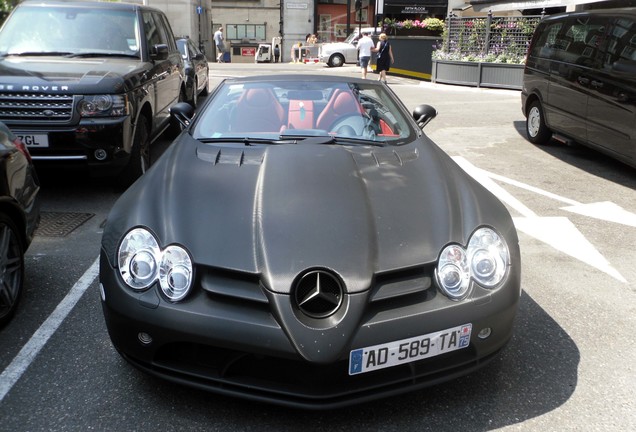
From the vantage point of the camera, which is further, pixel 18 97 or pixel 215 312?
pixel 18 97

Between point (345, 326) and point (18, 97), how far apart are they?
448 cm

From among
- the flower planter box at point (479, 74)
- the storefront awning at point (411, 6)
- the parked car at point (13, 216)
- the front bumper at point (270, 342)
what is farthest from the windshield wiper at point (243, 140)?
the storefront awning at point (411, 6)

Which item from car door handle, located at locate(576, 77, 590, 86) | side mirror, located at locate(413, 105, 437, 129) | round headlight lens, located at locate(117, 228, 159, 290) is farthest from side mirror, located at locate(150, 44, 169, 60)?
car door handle, located at locate(576, 77, 590, 86)

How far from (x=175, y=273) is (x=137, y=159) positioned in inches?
161

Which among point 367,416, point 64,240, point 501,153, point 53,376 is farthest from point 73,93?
point 501,153

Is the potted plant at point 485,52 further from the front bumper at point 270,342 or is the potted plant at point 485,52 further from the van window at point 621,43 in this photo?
the front bumper at point 270,342

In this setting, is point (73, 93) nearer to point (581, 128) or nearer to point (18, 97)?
point (18, 97)

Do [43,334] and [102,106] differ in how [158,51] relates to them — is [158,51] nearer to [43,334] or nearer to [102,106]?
[102,106]

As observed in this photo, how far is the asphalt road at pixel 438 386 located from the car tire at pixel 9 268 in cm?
11

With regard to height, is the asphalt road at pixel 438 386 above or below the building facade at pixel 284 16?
below

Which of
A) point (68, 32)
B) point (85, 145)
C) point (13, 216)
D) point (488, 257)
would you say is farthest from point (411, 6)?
point (488, 257)

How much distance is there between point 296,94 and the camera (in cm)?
443

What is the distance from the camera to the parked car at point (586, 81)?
7148 millimetres

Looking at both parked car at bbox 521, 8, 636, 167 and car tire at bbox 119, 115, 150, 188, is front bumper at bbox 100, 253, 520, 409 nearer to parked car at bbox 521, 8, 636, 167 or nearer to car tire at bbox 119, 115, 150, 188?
car tire at bbox 119, 115, 150, 188
